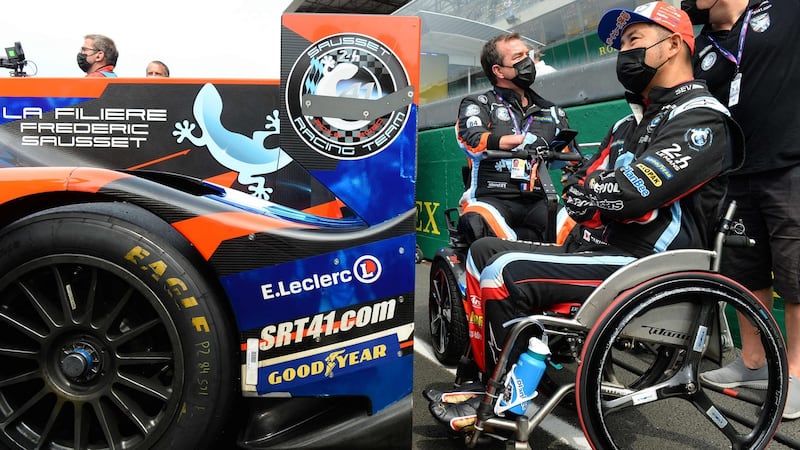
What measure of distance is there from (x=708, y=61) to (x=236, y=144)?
7.44 ft

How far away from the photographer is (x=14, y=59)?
237cm

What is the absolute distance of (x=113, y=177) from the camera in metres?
1.51

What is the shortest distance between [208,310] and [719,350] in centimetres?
171

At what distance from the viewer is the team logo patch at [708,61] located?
2.45 meters

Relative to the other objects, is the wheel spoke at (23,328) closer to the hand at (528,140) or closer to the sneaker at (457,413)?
the sneaker at (457,413)

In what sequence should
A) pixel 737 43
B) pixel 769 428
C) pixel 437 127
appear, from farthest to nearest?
pixel 437 127 < pixel 737 43 < pixel 769 428

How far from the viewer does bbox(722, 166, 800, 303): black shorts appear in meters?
2.27

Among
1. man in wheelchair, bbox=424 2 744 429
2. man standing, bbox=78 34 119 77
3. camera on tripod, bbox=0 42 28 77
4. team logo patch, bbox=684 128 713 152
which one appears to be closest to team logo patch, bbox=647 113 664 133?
man in wheelchair, bbox=424 2 744 429

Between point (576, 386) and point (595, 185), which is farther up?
point (595, 185)

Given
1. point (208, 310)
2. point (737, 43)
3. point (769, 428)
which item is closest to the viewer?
point (208, 310)

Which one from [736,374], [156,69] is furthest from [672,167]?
[156,69]

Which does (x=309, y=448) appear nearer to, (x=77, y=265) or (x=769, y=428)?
(x=77, y=265)

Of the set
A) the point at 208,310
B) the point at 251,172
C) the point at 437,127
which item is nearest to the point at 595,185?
the point at 251,172

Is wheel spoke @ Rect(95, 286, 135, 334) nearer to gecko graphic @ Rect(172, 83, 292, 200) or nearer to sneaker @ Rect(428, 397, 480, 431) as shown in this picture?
gecko graphic @ Rect(172, 83, 292, 200)
